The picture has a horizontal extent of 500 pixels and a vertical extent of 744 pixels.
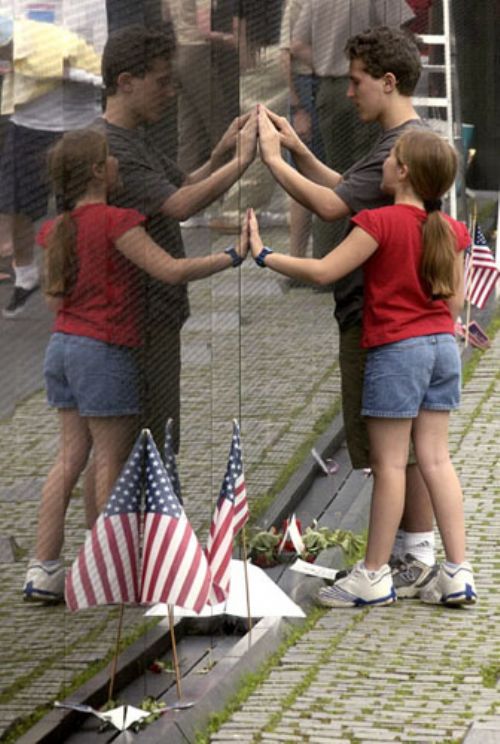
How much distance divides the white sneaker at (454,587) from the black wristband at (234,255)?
1.48 meters

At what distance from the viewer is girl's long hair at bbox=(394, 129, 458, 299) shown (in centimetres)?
775

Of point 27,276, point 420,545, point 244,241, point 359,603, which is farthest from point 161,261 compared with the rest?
point 420,545

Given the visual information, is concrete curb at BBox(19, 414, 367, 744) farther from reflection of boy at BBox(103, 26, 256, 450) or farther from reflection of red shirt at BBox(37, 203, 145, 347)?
reflection of red shirt at BBox(37, 203, 145, 347)

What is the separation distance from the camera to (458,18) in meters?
15.7

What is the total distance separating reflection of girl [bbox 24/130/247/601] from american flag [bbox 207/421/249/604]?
0.77 meters

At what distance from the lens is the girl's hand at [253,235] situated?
754cm

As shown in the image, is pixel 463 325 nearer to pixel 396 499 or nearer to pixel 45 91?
pixel 396 499

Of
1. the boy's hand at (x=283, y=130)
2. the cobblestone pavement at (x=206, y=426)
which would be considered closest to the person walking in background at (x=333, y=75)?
the cobblestone pavement at (x=206, y=426)

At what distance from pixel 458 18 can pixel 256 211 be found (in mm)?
8184

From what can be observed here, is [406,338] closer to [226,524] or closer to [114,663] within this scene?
[226,524]

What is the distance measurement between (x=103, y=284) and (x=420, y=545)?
2969 millimetres

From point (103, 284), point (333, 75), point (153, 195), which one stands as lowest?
point (333, 75)

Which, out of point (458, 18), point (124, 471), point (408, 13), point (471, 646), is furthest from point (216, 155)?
point (458, 18)

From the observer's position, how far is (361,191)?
805 centimetres
